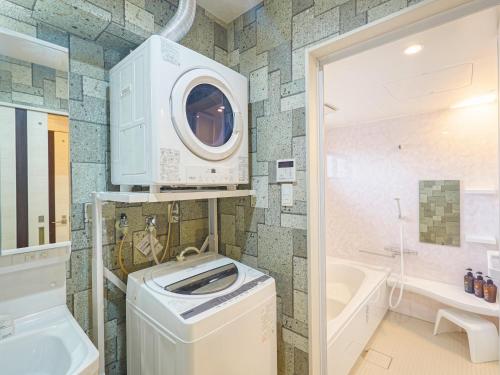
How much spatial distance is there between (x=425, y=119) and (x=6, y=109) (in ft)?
11.2

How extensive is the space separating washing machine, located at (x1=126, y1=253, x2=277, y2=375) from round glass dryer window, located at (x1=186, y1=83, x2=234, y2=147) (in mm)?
686

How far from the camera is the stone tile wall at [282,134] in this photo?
1.25 m

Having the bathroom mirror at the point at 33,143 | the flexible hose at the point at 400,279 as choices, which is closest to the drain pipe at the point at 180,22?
the bathroom mirror at the point at 33,143

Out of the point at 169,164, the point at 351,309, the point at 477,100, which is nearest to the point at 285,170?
the point at 169,164

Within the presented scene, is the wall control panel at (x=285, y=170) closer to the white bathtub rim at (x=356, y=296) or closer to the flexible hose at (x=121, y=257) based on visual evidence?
the flexible hose at (x=121, y=257)

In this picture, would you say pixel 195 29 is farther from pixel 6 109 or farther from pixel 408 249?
pixel 408 249

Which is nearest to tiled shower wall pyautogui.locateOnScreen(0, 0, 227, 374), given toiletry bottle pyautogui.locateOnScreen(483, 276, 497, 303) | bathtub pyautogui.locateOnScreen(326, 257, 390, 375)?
bathtub pyautogui.locateOnScreen(326, 257, 390, 375)

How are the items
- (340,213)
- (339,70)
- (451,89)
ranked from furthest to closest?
(340,213)
(451,89)
(339,70)

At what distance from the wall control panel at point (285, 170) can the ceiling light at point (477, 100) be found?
7.09 ft

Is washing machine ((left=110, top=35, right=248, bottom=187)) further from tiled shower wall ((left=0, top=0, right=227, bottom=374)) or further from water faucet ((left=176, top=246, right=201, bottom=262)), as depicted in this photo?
water faucet ((left=176, top=246, right=201, bottom=262))

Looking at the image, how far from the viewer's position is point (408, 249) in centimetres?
275

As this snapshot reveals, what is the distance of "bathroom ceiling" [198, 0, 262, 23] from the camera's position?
57.5 inches

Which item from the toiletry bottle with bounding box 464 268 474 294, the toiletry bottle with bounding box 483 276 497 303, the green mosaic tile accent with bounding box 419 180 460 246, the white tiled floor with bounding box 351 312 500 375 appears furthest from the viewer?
the green mosaic tile accent with bounding box 419 180 460 246

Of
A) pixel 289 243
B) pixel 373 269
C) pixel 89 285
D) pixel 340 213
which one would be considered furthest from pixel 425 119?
pixel 89 285
